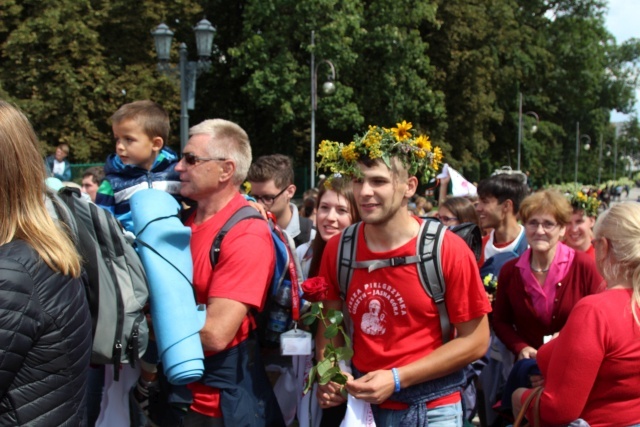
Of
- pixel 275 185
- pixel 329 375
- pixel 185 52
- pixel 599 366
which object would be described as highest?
pixel 185 52

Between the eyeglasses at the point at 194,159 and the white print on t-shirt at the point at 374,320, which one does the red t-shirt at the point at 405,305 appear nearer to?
the white print on t-shirt at the point at 374,320

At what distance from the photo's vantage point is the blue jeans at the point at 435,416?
2.75 metres

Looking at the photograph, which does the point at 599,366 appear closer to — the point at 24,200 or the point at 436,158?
the point at 436,158

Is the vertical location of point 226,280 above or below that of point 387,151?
below

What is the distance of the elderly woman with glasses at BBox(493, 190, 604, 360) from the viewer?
150 inches

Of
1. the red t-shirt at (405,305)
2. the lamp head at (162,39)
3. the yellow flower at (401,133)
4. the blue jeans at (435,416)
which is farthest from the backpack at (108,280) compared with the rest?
the lamp head at (162,39)

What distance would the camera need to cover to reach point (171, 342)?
249 cm

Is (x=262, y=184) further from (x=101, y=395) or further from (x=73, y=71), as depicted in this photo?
(x=73, y=71)

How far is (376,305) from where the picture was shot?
277cm

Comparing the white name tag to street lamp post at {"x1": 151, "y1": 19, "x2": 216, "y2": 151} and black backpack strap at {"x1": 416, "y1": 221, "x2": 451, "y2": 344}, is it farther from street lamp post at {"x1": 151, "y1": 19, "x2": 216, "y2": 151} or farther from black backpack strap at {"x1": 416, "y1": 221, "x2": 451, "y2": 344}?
street lamp post at {"x1": 151, "y1": 19, "x2": 216, "y2": 151}

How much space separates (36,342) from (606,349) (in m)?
1.95

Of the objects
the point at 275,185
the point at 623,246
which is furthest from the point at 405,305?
the point at 275,185

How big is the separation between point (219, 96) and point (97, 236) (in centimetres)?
2892

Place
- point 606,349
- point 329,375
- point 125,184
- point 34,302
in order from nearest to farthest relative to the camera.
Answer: point 34,302 < point 606,349 < point 329,375 < point 125,184
